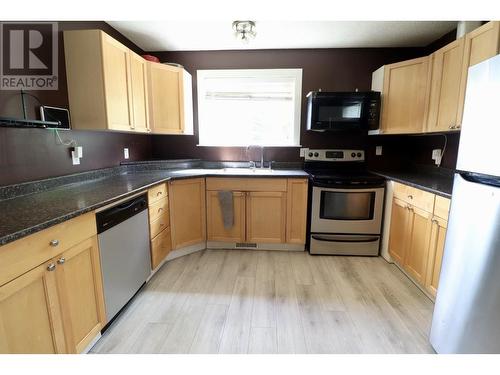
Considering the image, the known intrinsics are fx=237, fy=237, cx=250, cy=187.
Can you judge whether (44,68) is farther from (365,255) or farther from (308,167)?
(365,255)

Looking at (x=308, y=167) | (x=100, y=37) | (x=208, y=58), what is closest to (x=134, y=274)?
(x=100, y=37)

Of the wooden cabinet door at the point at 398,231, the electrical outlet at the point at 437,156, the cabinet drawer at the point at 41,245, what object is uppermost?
the electrical outlet at the point at 437,156

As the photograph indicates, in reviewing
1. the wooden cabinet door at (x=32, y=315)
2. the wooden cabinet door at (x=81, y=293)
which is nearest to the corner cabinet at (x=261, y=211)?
the wooden cabinet door at (x=81, y=293)

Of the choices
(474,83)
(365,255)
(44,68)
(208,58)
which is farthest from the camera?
(208,58)

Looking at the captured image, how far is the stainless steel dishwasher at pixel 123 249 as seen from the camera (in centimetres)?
146

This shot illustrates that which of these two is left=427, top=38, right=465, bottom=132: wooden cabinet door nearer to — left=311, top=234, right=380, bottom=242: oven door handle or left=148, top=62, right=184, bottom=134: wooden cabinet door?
left=311, top=234, right=380, bottom=242: oven door handle

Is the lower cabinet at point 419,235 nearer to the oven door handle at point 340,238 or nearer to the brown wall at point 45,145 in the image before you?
the oven door handle at point 340,238

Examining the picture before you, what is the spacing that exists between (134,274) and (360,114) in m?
2.69

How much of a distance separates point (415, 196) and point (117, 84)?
106 inches

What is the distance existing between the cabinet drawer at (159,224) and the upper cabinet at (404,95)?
→ 8.22ft

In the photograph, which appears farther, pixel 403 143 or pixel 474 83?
pixel 403 143

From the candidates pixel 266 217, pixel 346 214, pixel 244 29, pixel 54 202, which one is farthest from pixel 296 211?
pixel 54 202

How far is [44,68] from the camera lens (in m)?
1.73

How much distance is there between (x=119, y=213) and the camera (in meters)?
1.56
